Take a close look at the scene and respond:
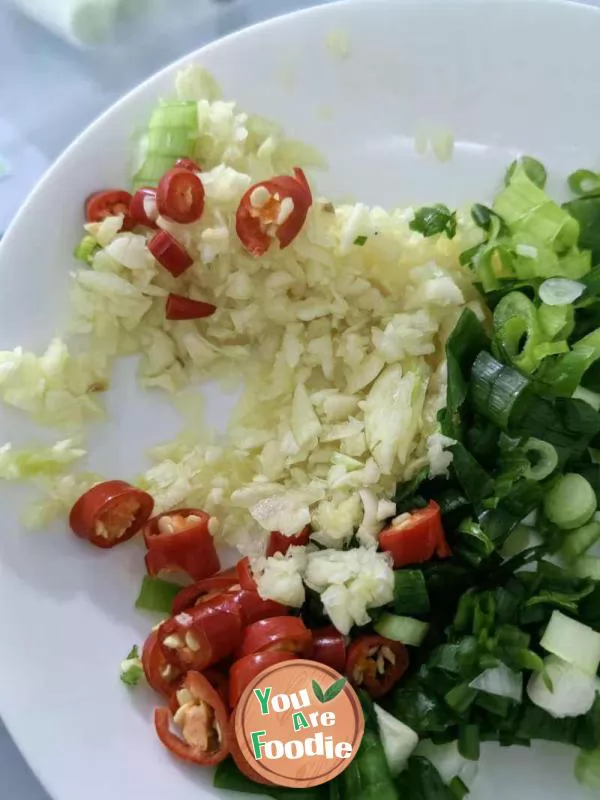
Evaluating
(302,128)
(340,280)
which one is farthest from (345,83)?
(340,280)

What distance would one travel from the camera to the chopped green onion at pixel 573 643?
1408 millimetres

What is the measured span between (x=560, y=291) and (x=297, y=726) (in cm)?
94

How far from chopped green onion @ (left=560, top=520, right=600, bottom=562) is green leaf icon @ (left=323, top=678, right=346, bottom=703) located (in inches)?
19.1

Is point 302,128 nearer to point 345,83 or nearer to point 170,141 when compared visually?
point 345,83

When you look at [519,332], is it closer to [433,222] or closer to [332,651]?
[433,222]

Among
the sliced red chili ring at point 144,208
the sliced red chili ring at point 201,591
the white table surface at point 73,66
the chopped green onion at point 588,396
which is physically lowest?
the sliced red chili ring at point 201,591

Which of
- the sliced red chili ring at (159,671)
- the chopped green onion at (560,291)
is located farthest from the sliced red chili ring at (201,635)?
the chopped green onion at (560,291)

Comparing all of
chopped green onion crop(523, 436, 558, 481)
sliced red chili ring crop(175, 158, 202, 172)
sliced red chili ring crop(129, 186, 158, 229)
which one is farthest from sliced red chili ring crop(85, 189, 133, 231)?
chopped green onion crop(523, 436, 558, 481)

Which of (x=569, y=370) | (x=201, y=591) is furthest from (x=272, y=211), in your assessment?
(x=201, y=591)

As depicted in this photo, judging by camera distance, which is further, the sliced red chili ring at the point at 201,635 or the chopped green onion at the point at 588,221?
the chopped green onion at the point at 588,221

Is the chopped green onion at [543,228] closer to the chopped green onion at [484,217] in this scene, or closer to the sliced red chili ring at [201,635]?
the chopped green onion at [484,217]

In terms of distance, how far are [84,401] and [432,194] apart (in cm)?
87

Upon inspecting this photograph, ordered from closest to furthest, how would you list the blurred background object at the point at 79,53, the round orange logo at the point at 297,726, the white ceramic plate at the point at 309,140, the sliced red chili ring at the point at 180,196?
1. the round orange logo at the point at 297,726
2. the white ceramic plate at the point at 309,140
3. the sliced red chili ring at the point at 180,196
4. the blurred background object at the point at 79,53

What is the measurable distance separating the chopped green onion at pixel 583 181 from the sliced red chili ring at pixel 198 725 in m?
1.26
